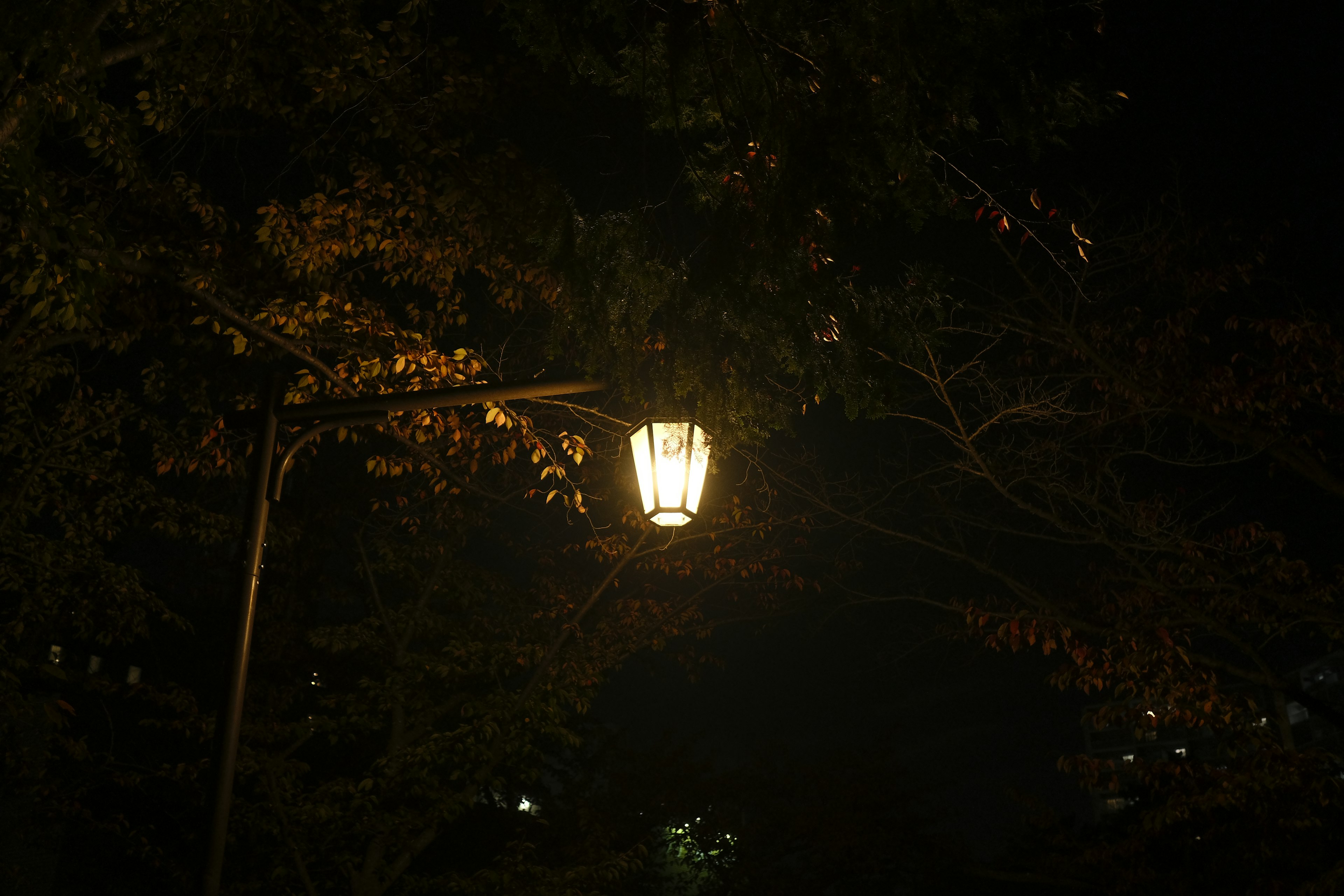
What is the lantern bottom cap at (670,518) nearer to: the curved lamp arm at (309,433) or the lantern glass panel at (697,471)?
the lantern glass panel at (697,471)

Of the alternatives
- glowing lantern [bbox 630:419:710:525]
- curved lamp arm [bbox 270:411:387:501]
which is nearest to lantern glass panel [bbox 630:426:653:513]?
glowing lantern [bbox 630:419:710:525]

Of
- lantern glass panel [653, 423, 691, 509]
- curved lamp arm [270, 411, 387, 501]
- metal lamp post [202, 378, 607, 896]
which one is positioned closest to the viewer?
metal lamp post [202, 378, 607, 896]

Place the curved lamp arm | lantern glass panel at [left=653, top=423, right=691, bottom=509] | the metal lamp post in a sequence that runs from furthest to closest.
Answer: the curved lamp arm < lantern glass panel at [left=653, top=423, right=691, bottom=509] < the metal lamp post

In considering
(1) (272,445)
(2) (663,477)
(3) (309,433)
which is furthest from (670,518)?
(1) (272,445)

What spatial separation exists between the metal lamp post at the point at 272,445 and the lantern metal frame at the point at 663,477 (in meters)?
0.09

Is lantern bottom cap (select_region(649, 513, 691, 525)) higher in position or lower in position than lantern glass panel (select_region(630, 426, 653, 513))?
lower

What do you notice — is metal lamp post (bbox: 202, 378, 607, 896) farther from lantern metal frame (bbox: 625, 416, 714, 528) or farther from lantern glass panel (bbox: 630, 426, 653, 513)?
lantern glass panel (bbox: 630, 426, 653, 513)

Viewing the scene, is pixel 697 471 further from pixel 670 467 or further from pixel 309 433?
pixel 309 433

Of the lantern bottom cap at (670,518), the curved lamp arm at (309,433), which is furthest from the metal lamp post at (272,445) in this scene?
the lantern bottom cap at (670,518)

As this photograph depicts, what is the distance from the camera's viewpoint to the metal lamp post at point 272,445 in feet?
16.0

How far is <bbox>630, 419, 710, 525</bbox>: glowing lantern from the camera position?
5.18 metres

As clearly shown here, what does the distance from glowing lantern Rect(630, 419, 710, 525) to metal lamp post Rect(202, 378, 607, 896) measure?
10cm

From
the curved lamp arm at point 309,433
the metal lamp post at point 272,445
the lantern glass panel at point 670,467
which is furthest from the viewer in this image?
the curved lamp arm at point 309,433

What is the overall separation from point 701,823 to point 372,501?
12.2m
